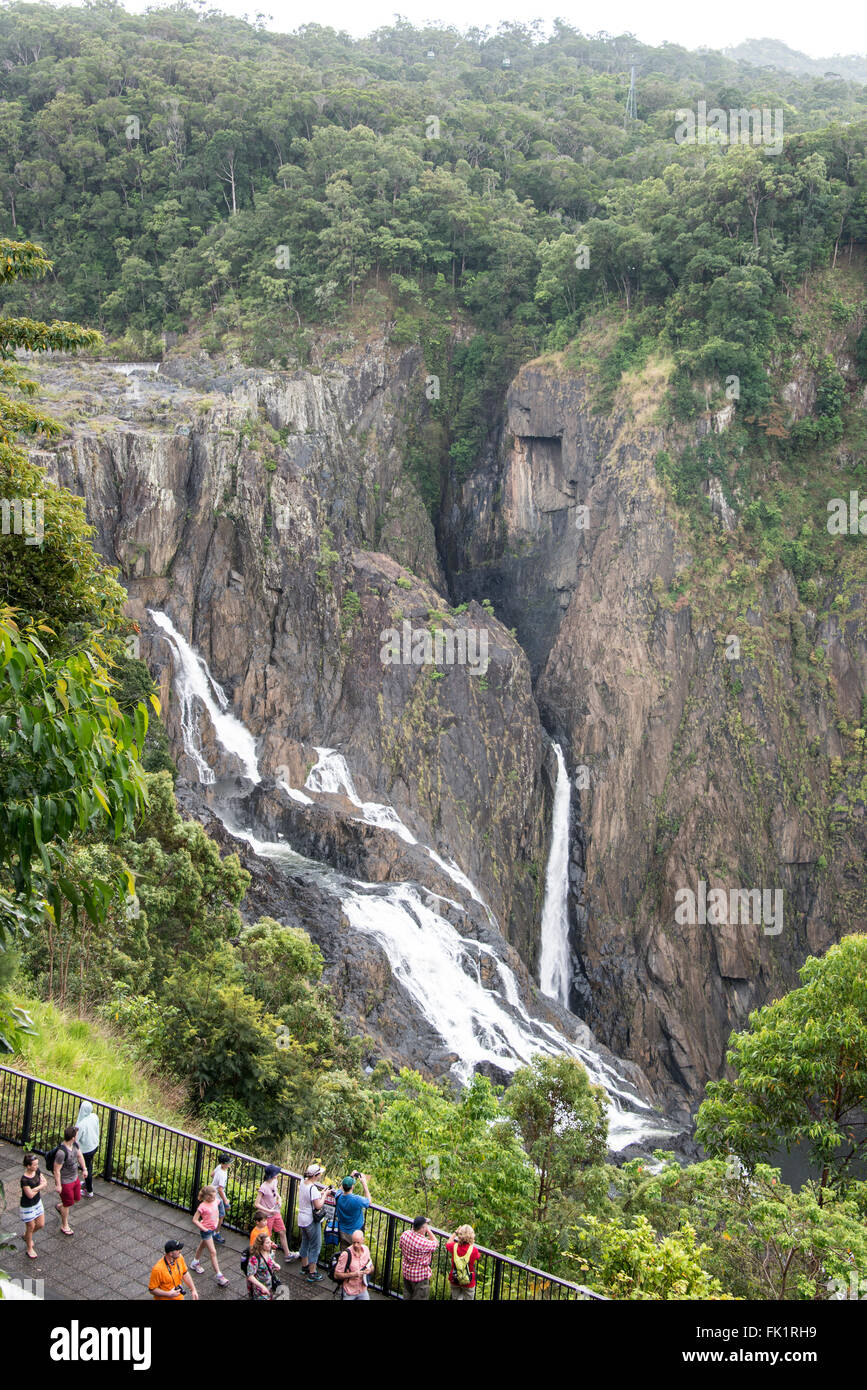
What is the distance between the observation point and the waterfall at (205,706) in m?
33.4

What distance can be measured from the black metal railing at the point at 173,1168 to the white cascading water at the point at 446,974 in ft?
51.5

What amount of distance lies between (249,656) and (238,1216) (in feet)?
88.7

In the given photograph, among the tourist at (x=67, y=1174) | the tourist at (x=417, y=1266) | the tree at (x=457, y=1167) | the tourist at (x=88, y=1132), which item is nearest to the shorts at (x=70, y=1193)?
the tourist at (x=67, y=1174)

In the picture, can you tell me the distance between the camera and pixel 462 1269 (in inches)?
347

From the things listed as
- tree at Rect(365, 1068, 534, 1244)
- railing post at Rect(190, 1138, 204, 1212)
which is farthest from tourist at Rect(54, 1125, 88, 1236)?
tree at Rect(365, 1068, 534, 1244)

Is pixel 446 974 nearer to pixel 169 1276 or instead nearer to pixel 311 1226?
pixel 311 1226

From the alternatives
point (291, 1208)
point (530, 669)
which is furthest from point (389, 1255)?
point (530, 669)

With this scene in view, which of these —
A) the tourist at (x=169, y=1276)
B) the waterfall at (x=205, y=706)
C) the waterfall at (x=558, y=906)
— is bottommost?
the waterfall at (x=558, y=906)

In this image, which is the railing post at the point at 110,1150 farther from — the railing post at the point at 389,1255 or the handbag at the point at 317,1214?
the railing post at the point at 389,1255

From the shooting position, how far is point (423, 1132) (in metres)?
13.7
